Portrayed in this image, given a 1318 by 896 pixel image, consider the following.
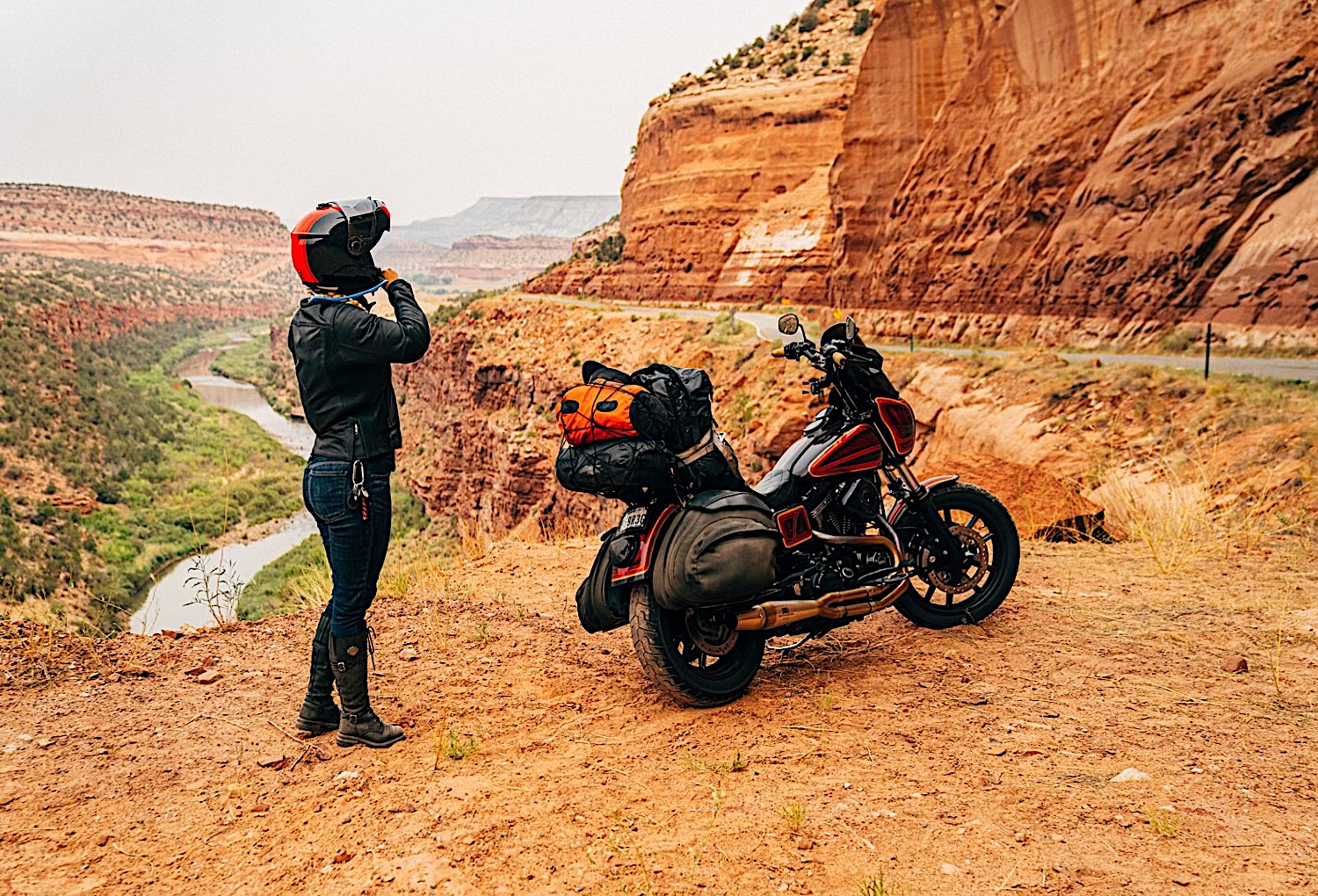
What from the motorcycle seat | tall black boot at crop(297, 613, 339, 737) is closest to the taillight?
the motorcycle seat

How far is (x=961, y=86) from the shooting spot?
73.6ft

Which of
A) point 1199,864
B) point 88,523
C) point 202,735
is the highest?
point 1199,864

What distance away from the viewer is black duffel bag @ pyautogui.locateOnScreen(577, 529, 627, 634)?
457cm

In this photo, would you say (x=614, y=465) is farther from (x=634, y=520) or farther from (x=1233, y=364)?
(x=1233, y=364)

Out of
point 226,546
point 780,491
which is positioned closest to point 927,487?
point 780,491

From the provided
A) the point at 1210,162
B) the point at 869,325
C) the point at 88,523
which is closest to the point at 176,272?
the point at 88,523

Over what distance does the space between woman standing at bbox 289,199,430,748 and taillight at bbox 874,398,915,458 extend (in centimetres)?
244

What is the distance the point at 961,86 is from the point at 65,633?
22194mm

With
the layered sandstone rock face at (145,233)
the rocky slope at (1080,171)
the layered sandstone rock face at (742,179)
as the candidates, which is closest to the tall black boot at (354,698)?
the rocky slope at (1080,171)

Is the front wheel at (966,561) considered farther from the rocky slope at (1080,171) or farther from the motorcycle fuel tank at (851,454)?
the rocky slope at (1080,171)

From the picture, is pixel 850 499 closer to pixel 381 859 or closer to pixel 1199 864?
pixel 1199 864

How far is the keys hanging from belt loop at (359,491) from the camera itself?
4.11 meters

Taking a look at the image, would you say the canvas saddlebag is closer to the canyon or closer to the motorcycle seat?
the motorcycle seat

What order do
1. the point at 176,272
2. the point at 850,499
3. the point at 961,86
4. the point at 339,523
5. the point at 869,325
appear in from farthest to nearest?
the point at 176,272 < the point at 869,325 < the point at 961,86 < the point at 850,499 < the point at 339,523
